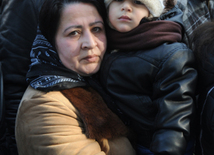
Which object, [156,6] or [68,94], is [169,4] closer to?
[156,6]

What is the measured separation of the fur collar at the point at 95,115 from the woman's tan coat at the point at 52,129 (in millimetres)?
44

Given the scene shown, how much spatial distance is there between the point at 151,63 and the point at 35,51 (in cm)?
88

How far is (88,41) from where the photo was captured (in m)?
1.67

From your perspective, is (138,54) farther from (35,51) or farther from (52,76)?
(35,51)

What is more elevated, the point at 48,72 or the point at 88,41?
the point at 88,41

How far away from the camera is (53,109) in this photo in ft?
4.96

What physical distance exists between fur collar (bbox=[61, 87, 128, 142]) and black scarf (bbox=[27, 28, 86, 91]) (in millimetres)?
74

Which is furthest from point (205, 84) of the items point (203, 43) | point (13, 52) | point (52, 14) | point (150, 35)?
point (13, 52)

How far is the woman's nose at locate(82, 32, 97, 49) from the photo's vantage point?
5.47ft

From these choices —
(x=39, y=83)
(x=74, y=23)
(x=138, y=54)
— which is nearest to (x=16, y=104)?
(x=39, y=83)

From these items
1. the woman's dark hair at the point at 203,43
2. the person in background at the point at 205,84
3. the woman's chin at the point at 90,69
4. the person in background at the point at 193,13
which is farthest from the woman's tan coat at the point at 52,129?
the person in background at the point at 193,13

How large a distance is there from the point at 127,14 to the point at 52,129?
93 cm

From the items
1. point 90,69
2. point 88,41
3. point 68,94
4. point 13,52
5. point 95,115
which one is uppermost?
point 88,41

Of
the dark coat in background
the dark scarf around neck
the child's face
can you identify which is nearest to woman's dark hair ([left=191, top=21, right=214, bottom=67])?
the dark scarf around neck
